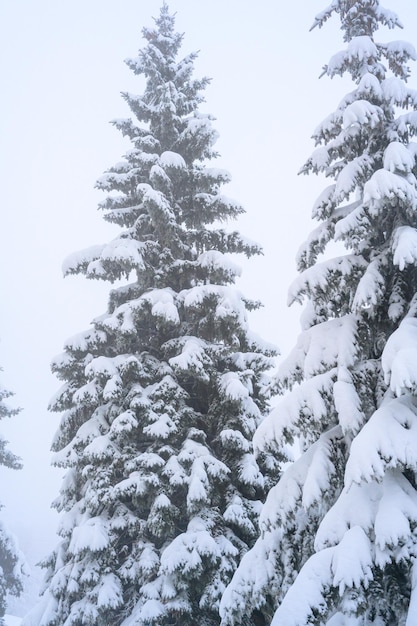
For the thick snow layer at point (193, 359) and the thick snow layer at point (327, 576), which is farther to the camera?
the thick snow layer at point (193, 359)

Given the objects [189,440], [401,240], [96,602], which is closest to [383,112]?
[401,240]

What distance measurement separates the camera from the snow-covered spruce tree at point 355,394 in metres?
5.25

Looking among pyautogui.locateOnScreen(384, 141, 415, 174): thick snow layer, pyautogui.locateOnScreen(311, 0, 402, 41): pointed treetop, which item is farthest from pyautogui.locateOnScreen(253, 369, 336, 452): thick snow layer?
pyautogui.locateOnScreen(311, 0, 402, 41): pointed treetop

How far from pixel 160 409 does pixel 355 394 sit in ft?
18.8

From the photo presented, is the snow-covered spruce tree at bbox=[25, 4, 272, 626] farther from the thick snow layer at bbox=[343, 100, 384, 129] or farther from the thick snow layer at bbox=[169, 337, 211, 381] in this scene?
the thick snow layer at bbox=[343, 100, 384, 129]

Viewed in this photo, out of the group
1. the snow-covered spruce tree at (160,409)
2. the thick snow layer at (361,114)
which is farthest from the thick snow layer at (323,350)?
the thick snow layer at (361,114)

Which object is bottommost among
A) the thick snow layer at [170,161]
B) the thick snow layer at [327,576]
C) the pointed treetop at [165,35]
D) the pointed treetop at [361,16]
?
the thick snow layer at [327,576]

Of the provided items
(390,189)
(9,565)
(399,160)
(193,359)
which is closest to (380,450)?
(390,189)

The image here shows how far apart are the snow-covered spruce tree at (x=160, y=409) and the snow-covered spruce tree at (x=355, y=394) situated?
2582 mm

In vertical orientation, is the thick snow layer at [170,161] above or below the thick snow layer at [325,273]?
above

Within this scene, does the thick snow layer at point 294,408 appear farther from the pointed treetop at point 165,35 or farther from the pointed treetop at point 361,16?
the pointed treetop at point 165,35

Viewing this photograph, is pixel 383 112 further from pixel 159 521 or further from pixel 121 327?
pixel 159 521

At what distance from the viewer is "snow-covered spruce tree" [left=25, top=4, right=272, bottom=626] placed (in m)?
9.73

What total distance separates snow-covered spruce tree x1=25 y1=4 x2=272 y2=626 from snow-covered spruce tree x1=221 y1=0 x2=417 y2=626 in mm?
2582
